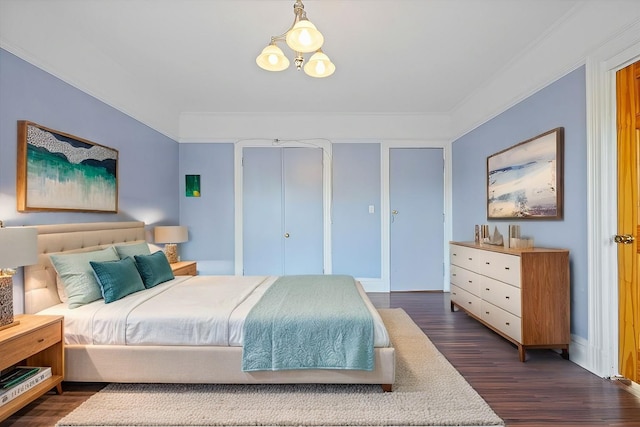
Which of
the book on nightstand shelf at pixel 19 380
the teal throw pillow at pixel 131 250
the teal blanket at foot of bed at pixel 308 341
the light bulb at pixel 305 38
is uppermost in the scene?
the light bulb at pixel 305 38

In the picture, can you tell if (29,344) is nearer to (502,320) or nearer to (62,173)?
(62,173)

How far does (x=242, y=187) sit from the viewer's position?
15.2 feet

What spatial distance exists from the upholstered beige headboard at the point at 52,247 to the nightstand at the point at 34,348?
159mm

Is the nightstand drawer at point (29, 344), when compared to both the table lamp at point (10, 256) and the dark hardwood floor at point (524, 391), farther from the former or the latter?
the dark hardwood floor at point (524, 391)

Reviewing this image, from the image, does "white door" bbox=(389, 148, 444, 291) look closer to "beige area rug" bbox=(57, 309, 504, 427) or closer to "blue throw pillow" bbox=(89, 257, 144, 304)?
"beige area rug" bbox=(57, 309, 504, 427)

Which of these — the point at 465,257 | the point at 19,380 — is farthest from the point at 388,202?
the point at 19,380

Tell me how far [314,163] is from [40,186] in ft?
10.4

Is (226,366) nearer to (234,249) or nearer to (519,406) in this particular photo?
(519,406)

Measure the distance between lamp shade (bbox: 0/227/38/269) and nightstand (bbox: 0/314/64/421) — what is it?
375 mm

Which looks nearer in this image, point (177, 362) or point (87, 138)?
point (177, 362)

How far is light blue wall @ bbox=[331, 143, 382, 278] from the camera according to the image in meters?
4.62

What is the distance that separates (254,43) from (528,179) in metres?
2.85

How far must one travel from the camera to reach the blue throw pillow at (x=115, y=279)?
2.19 meters

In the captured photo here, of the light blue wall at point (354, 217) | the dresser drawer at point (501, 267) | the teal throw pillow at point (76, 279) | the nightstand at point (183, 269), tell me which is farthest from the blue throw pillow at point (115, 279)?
the dresser drawer at point (501, 267)
